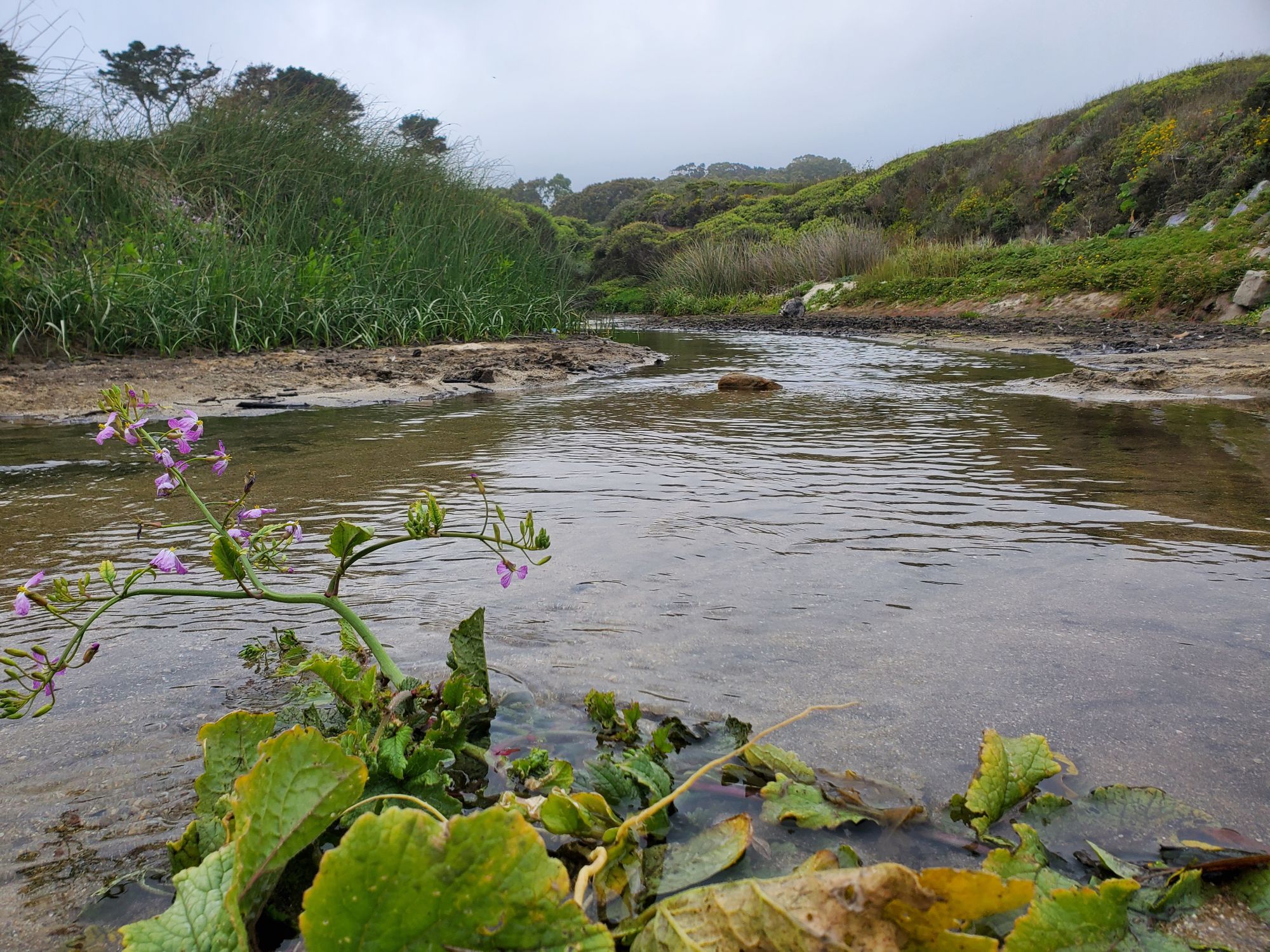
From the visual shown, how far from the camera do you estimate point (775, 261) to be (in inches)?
897

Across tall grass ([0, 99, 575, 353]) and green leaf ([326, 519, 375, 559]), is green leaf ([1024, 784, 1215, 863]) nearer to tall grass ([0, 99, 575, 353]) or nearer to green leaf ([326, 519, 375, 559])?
green leaf ([326, 519, 375, 559])

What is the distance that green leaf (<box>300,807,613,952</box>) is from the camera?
603 millimetres

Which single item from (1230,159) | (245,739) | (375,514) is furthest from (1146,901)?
(1230,159)

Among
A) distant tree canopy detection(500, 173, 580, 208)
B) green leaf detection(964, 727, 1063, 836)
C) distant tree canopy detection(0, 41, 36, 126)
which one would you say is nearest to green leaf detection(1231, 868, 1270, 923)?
green leaf detection(964, 727, 1063, 836)

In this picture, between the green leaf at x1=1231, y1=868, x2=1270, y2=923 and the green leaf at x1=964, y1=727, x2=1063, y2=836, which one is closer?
the green leaf at x1=1231, y1=868, x2=1270, y2=923

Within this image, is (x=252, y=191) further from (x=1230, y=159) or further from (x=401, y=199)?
(x=1230, y=159)

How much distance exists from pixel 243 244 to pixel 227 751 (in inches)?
321

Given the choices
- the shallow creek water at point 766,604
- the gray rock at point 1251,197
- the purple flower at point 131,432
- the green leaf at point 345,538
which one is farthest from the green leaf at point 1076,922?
the gray rock at point 1251,197

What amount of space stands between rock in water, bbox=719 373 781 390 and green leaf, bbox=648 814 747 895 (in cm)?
557

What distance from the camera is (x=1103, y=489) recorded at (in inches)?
110

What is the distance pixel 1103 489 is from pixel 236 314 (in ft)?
20.3

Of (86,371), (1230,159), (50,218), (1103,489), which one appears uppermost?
(1230,159)

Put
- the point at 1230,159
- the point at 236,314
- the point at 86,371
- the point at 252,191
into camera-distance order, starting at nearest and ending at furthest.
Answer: the point at 86,371
the point at 236,314
the point at 252,191
the point at 1230,159

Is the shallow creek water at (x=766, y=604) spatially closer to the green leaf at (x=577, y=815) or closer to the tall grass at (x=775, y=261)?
the green leaf at (x=577, y=815)
